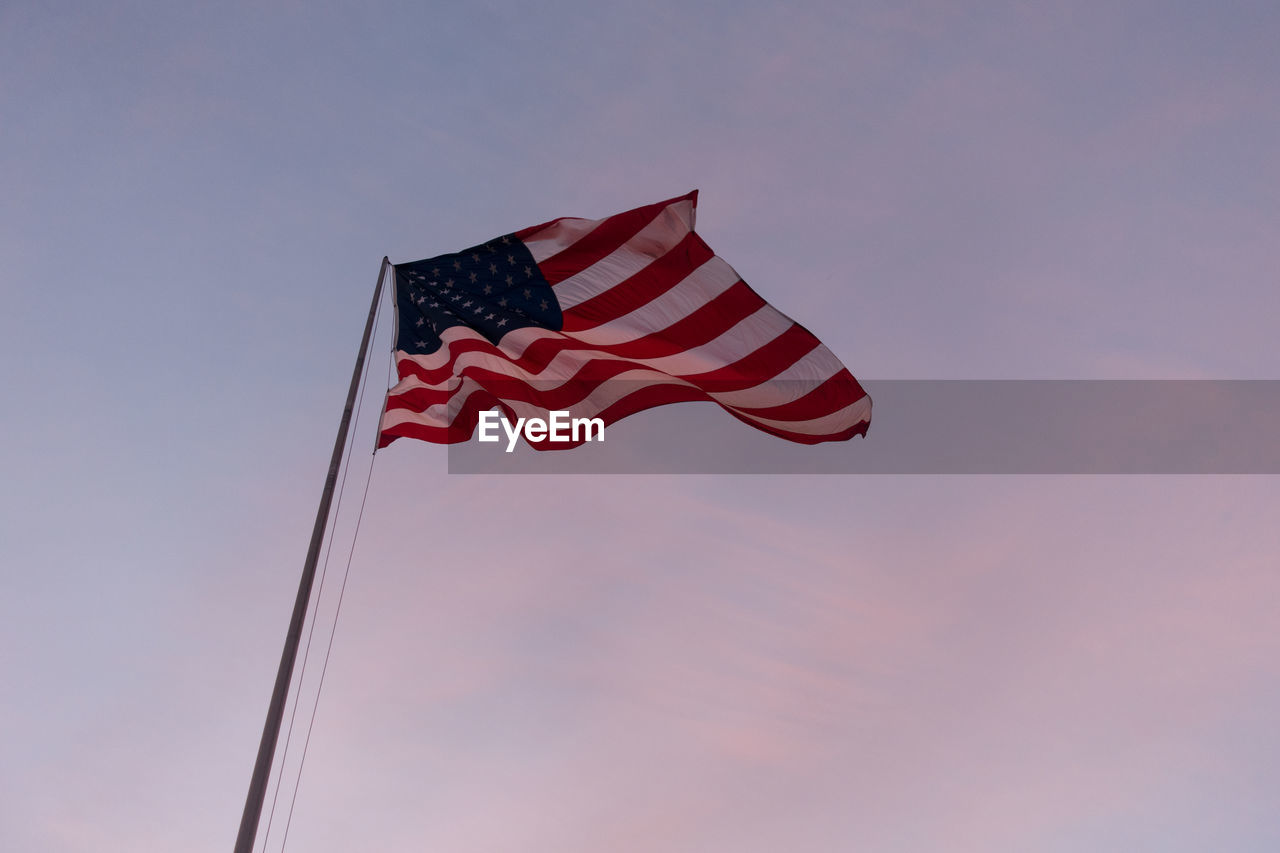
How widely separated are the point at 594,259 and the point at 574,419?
2316mm

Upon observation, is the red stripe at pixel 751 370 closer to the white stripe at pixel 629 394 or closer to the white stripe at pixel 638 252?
the white stripe at pixel 629 394

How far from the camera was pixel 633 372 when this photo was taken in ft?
45.8

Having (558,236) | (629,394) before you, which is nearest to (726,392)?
(629,394)

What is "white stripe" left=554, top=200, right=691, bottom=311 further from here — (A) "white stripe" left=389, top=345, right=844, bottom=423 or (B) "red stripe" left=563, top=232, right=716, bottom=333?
(A) "white stripe" left=389, top=345, right=844, bottom=423

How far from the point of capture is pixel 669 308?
1400 centimetres

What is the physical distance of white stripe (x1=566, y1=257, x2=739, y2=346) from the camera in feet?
45.1

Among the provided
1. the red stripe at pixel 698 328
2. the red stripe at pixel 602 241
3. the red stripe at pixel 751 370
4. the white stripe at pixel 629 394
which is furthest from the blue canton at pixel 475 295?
the red stripe at pixel 751 370

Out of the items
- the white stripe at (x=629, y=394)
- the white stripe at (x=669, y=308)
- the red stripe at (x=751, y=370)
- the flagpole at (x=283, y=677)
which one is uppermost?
the white stripe at (x=669, y=308)

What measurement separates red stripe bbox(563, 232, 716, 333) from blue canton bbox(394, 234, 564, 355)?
35cm

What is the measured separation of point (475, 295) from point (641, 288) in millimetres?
2403

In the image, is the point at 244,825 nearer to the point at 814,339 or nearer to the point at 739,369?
the point at 739,369

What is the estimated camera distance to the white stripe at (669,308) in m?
13.8

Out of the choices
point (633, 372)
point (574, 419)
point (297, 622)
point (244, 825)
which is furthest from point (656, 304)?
point (244, 825)

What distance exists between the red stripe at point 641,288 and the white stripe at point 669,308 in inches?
2.8
